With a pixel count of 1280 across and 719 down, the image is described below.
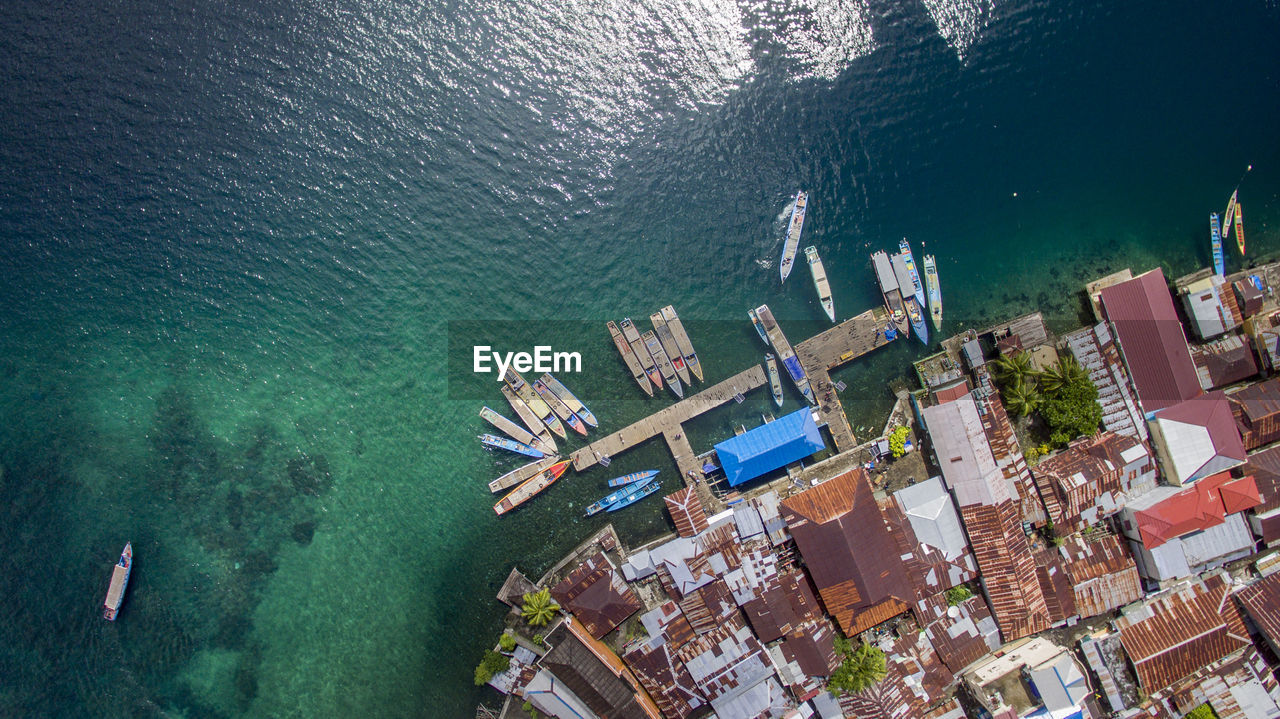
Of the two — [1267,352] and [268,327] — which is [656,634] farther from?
[1267,352]

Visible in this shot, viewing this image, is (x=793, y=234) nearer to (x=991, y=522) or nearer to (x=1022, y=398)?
(x=1022, y=398)

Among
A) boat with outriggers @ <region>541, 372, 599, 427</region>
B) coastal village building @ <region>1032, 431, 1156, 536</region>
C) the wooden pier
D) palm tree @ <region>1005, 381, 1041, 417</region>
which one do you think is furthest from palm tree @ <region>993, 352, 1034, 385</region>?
boat with outriggers @ <region>541, 372, 599, 427</region>

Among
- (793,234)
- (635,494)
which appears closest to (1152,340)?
(793,234)

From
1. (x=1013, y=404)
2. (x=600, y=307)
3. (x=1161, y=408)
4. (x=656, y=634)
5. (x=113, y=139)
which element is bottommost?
(x=656, y=634)

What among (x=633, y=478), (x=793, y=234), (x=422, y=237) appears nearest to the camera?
(x=633, y=478)

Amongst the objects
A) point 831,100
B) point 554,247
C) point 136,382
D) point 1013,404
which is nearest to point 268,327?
point 136,382
